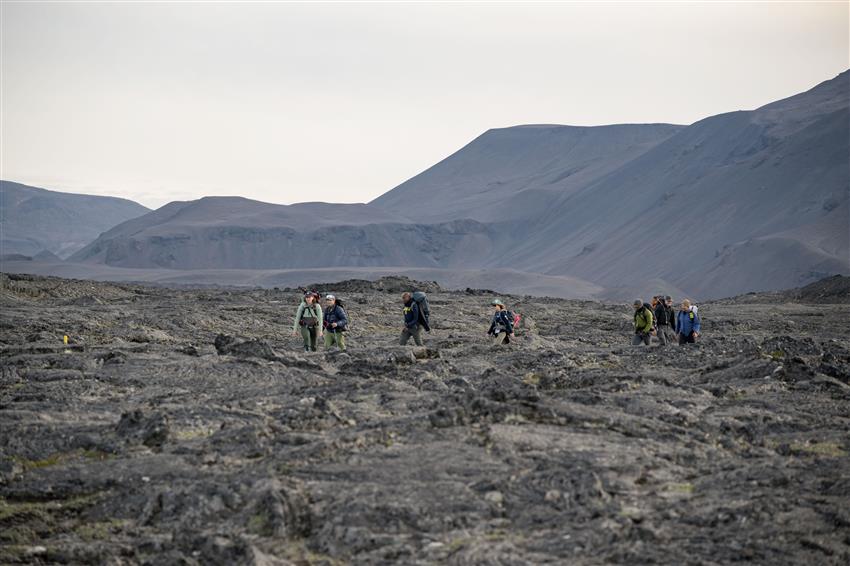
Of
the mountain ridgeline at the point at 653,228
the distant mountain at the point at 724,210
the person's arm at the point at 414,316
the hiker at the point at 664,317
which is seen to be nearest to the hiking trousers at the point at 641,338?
the hiker at the point at 664,317

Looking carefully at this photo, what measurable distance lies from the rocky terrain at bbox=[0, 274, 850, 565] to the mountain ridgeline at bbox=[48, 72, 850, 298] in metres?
90.1

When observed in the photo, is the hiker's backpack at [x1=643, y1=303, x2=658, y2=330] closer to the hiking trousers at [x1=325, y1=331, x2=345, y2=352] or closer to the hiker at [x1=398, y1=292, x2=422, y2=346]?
the hiker at [x1=398, y1=292, x2=422, y2=346]

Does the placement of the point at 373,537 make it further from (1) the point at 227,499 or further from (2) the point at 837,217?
(2) the point at 837,217

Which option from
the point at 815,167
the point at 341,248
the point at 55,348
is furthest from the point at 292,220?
the point at 55,348

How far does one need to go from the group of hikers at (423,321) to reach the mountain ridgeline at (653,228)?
3210 inches

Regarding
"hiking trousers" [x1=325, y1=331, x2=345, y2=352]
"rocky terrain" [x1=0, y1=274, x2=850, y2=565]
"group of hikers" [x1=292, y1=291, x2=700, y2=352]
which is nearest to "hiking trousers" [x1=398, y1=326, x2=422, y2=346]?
"group of hikers" [x1=292, y1=291, x2=700, y2=352]

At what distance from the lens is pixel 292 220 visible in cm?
19688

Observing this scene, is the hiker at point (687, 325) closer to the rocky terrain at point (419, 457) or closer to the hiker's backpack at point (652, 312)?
the hiker's backpack at point (652, 312)

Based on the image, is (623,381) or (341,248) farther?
(341,248)

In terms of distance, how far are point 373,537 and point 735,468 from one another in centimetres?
460

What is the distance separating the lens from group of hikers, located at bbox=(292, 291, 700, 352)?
23203 millimetres

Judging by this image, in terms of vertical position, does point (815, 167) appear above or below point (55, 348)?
above

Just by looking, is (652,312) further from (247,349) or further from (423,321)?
(247,349)

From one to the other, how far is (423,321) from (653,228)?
12590 centimetres
